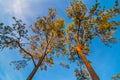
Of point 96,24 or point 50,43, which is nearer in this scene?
point 96,24

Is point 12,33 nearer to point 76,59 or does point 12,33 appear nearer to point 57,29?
point 57,29

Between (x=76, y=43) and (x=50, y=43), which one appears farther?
(x=50, y=43)

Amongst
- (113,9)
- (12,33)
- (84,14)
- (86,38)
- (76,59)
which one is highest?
(113,9)

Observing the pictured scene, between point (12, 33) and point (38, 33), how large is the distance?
4.26 metres

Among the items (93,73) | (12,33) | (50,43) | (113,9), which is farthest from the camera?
(50,43)

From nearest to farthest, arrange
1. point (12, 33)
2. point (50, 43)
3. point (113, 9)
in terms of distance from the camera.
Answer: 1. point (12, 33)
2. point (113, 9)
3. point (50, 43)

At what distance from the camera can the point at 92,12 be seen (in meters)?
21.0

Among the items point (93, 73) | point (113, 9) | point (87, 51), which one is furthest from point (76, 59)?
point (93, 73)

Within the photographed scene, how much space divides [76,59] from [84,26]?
385 cm

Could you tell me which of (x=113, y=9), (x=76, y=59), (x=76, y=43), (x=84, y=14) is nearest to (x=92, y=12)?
(x=84, y=14)

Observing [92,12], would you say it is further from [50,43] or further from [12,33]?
[12,33]

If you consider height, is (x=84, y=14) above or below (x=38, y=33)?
above

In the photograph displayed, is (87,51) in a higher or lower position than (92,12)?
lower

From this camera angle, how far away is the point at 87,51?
2200cm
